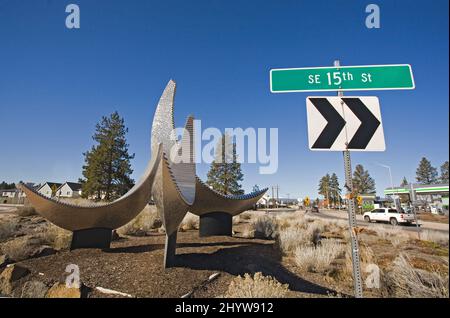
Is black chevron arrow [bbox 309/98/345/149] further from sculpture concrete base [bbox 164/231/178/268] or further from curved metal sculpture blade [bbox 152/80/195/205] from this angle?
curved metal sculpture blade [bbox 152/80/195/205]

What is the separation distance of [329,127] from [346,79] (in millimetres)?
713

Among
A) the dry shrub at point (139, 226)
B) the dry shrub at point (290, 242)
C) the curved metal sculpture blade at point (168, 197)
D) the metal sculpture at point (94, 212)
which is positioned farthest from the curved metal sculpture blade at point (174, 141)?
the dry shrub at point (139, 226)

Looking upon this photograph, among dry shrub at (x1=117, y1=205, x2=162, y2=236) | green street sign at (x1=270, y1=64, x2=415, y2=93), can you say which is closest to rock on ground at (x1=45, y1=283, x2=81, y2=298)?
green street sign at (x1=270, y1=64, x2=415, y2=93)

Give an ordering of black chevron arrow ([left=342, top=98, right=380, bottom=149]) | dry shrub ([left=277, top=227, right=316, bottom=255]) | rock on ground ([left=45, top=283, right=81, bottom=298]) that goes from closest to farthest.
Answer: black chevron arrow ([left=342, top=98, right=380, bottom=149]) < rock on ground ([left=45, top=283, right=81, bottom=298]) < dry shrub ([left=277, top=227, right=316, bottom=255])

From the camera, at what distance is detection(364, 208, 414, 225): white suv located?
21750 mm

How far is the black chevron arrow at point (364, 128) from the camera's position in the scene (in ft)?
8.31

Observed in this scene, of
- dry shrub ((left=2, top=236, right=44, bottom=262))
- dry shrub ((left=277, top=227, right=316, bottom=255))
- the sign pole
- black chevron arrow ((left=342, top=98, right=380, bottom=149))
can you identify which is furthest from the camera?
dry shrub ((left=277, top=227, right=316, bottom=255))

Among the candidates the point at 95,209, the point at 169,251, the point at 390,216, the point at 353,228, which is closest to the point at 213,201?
the point at 169,251

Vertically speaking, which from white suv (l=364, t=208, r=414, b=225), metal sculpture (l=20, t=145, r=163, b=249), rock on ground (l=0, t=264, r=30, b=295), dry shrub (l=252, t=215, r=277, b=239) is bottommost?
white suv (l=364, t=208, r=414, b=225)

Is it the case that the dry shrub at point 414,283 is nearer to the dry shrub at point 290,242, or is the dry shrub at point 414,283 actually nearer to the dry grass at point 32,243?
the dry shrub at point 290,242

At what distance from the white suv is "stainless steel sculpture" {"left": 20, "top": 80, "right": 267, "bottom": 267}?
73.6 ft

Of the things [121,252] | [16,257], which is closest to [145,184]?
[121,252]

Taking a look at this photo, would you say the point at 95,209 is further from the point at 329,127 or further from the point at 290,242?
the point at 329,127
